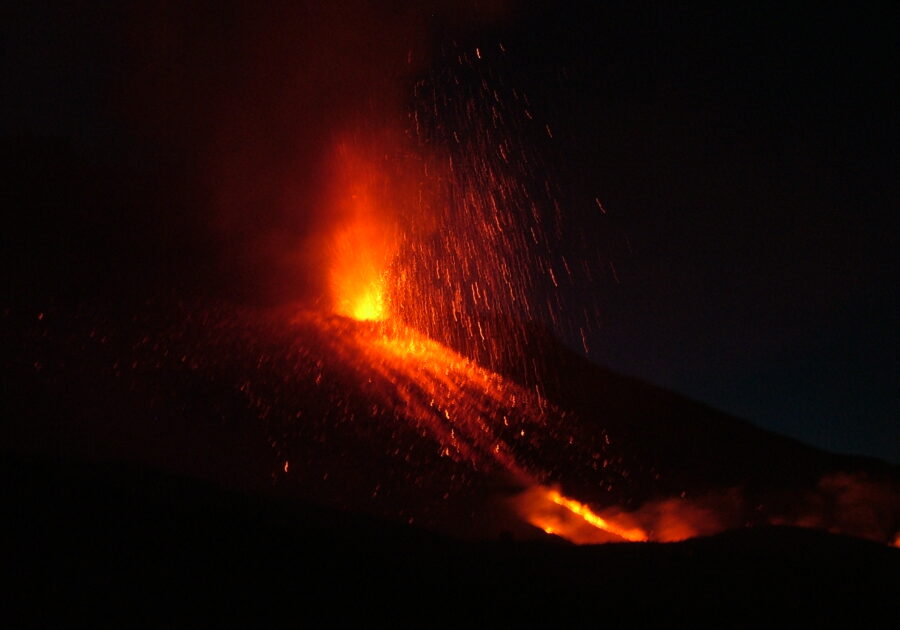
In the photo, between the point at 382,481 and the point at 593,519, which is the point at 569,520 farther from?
the point at 382,481

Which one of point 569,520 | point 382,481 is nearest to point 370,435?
point 382,481

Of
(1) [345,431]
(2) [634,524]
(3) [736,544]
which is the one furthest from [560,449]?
(3) [736,544]

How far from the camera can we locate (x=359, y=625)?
4.43 m

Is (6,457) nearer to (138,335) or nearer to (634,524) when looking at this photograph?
(138,335)

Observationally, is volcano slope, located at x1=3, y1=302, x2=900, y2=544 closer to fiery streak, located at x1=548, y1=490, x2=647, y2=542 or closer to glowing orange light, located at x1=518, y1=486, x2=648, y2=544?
glowing orange light, located at x1=518, y1=486, x2=648, y2=544

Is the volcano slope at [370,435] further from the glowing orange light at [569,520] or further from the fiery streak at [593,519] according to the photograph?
the fiery streak at [593,519]

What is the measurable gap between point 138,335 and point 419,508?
595 centimetres

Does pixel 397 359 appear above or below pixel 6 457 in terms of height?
above

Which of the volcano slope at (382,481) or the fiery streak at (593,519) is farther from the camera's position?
the fiery streak at (593,519)

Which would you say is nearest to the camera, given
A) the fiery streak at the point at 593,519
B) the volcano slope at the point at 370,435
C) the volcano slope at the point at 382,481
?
the volcano slope at the point at 382,481

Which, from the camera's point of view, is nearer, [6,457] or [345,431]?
[6,457]

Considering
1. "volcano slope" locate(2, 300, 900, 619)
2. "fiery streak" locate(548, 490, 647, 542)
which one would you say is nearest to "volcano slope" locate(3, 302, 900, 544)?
"volcano slope" locate(2, 300, 900, 619)

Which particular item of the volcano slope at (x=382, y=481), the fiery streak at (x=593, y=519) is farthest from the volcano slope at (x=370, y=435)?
the fiery streak at (x=593, y=519)

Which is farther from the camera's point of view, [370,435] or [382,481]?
[370,435]
